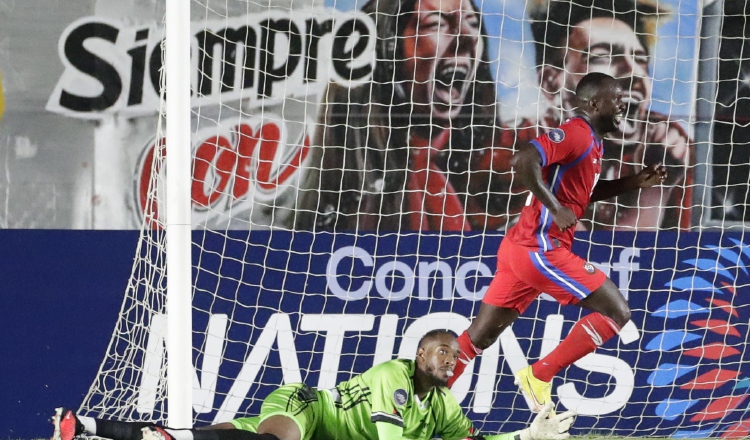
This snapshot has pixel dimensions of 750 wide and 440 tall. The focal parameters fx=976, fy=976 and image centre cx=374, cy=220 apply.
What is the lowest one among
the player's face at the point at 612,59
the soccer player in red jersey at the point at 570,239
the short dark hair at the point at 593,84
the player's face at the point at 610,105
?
the soccer player in red jersey at the point at 570,239

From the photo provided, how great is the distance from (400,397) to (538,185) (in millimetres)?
1066

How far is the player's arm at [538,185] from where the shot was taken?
12.8ft

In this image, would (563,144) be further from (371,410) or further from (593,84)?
(371,410)

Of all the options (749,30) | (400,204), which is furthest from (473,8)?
(749,30)

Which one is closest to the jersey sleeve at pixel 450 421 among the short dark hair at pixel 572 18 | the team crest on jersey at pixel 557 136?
the team crest on jersey at pixel 557 136

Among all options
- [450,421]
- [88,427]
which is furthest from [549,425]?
[88,427]

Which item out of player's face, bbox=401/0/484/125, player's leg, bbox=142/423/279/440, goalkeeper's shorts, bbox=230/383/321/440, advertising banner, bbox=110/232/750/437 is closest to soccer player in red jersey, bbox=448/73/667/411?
goalkeeper's shorts, bbox=230/383/321/440

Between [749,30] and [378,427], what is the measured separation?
3.70m

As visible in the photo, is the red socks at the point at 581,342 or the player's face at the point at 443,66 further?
the player's face at the point at 443,66

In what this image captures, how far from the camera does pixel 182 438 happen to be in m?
3.85

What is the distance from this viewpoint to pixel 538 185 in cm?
393

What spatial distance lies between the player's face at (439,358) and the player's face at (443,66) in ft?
6.97

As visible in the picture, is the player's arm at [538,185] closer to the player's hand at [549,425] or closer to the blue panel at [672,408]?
the player's hand at [549,425]

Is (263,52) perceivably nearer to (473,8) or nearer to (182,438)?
(473,8)
